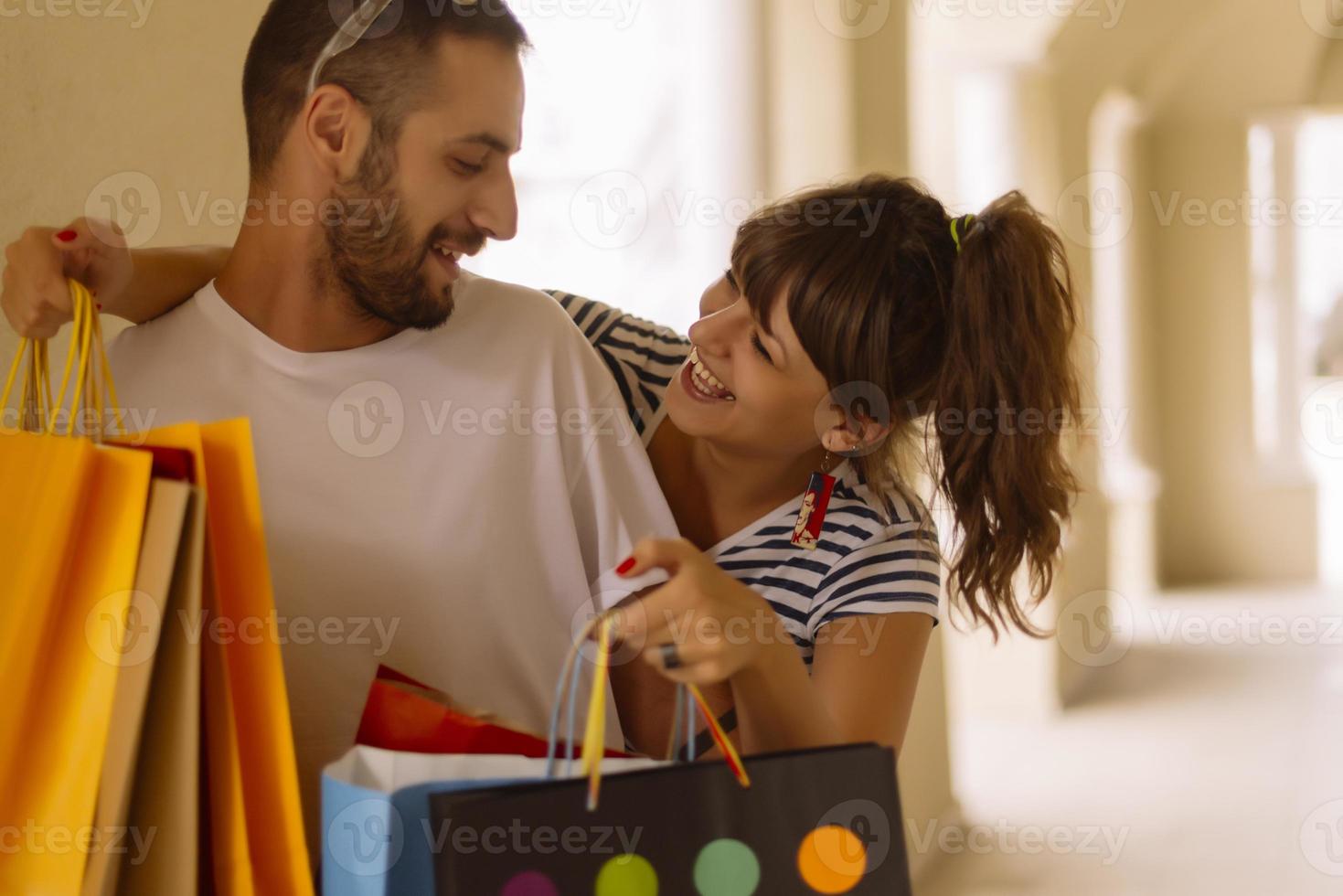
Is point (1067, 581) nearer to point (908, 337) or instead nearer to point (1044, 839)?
point (1044, 839)

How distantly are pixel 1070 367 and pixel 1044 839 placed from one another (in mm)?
2635

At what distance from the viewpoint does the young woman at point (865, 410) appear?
1351mm

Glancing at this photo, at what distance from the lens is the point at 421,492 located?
3.96 ft

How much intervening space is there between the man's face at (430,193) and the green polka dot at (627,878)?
0.59 metres

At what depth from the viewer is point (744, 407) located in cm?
140
